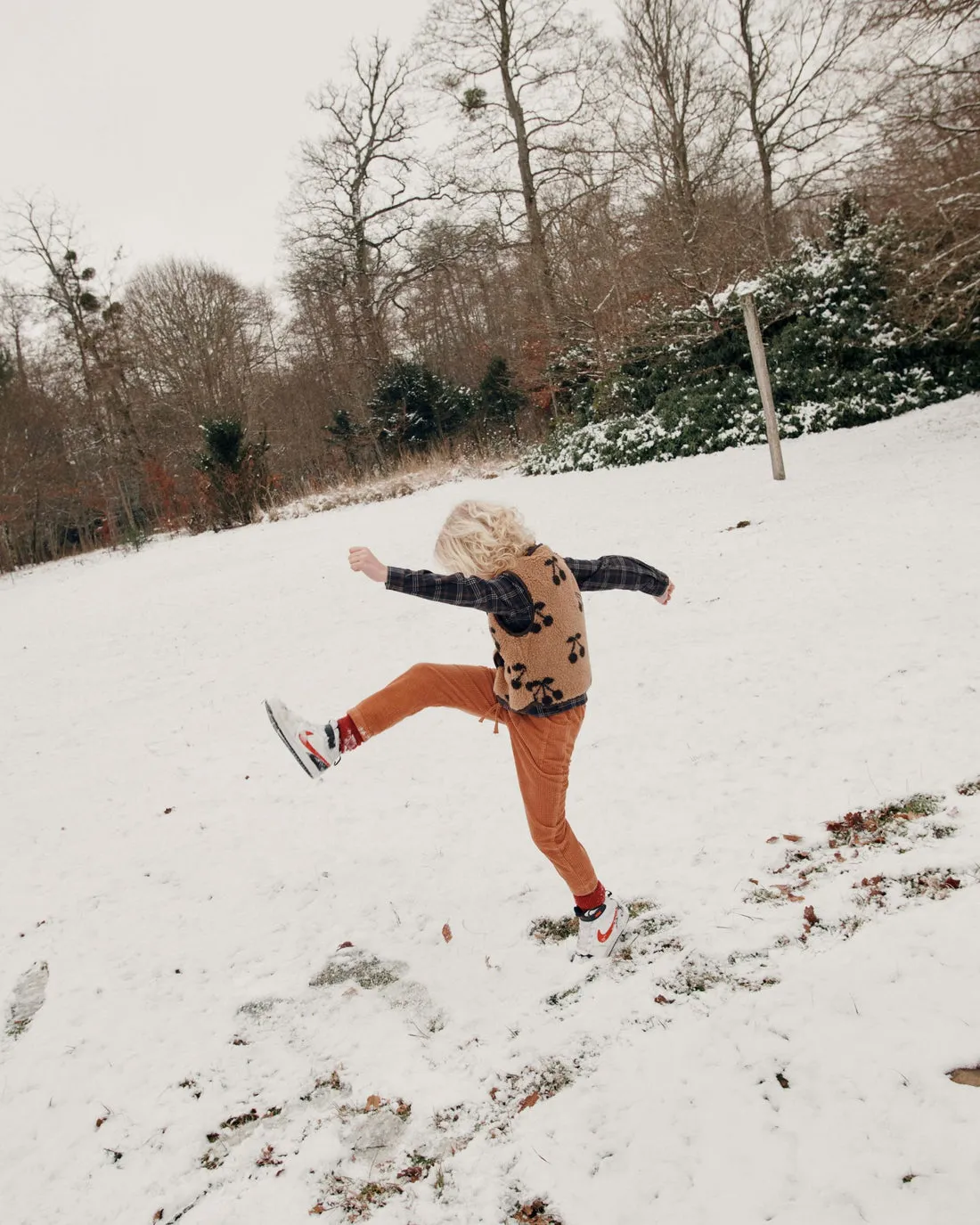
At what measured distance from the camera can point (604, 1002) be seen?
267 centimetres

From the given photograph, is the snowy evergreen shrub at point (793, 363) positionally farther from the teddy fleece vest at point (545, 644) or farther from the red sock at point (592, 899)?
the red sock at point (592, 899)

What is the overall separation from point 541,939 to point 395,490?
1606 cm

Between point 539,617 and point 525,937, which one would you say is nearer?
point 539,617

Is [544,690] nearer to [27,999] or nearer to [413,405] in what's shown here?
[27,999]

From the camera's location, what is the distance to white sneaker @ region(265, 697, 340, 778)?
304cm

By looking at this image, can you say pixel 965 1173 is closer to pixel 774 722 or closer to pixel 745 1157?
pixel 745 1157

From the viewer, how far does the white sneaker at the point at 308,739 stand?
3043 mm

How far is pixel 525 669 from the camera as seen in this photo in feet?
8.66

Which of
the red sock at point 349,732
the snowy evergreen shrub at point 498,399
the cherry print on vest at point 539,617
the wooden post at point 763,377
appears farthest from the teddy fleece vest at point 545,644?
the snowy evergreen shrub at point 498,399

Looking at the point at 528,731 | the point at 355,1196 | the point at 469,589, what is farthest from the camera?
the point at 528,731

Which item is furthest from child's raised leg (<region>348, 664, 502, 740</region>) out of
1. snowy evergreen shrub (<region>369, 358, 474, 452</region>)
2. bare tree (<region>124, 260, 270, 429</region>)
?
bare tree (<region>124, 260, 270, 429</region>)

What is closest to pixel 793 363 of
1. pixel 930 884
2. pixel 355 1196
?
pixel 930 884

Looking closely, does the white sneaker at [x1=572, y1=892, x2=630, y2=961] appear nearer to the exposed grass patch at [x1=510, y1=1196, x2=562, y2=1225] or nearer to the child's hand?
the exposed grass patch at [x1=510, y1=1196, x2=562, y2=1225]

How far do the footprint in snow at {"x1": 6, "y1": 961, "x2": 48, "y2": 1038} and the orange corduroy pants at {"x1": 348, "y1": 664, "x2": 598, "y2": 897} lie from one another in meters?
2.05
